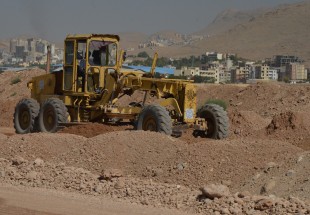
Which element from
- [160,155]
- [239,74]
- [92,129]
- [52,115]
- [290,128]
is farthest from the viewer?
[239,74]

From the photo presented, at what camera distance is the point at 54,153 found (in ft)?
53.0

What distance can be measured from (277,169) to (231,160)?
112 centimetres

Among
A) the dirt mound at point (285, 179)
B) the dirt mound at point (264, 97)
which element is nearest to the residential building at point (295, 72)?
the dirt mound at point (264, 97)

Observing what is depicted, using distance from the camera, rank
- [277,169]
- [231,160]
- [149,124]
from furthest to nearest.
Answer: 1. [149,124]
2. [231,160]
3. [277,169]

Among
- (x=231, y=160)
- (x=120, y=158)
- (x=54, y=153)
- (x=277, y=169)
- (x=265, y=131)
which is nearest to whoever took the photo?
(x=277, y=169)

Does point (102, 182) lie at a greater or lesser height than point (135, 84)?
lesser

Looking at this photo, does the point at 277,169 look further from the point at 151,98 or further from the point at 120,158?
the point at 151,98

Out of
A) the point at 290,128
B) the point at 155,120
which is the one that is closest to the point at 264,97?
the point at 290,128

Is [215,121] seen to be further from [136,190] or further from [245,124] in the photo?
[136,190]

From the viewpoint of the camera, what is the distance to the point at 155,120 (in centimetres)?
1836

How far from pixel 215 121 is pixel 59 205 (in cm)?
772

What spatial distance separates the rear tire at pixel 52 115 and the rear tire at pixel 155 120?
269 centimetres

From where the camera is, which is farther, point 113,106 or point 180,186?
point 113,106

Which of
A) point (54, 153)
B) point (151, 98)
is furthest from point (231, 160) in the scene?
point (151, 98)
